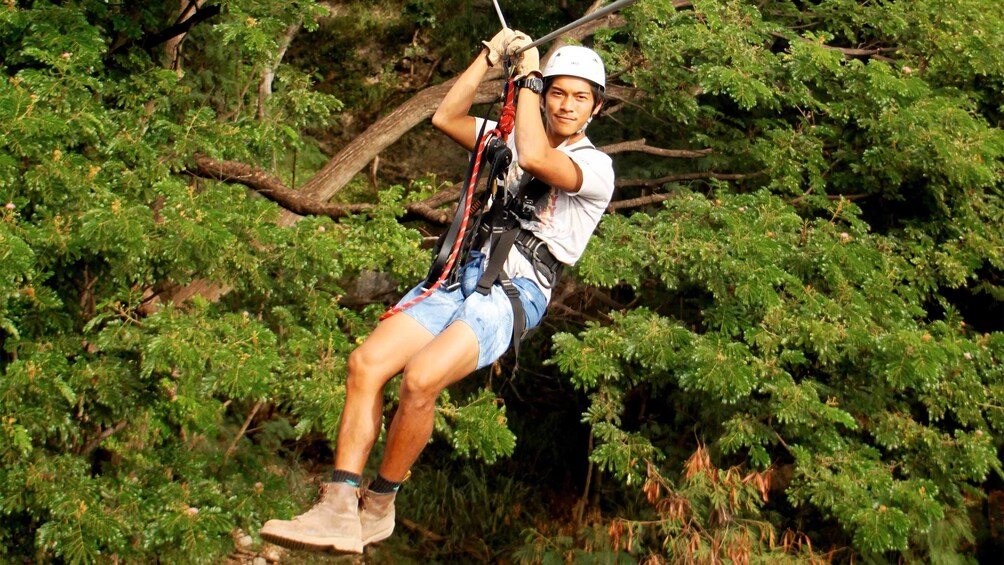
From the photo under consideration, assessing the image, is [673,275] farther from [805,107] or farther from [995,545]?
[995,545]

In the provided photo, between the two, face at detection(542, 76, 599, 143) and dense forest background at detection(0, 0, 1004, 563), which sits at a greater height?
face at detection(542, 76, 599, 143)

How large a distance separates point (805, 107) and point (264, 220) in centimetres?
361

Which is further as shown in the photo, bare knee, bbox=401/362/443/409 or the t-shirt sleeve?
the t-shirt sleeve

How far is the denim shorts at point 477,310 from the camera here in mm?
3574

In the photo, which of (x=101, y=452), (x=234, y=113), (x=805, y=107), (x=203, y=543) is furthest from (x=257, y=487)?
(x=805, y=107)

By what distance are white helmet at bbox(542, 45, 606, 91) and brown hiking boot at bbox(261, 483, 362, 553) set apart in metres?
1.53

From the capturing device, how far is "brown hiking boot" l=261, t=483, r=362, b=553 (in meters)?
3.33

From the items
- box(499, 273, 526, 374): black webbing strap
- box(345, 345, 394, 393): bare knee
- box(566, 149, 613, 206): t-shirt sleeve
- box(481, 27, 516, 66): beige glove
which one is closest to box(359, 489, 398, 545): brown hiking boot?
box(345, 345, 394, 393): bare knee

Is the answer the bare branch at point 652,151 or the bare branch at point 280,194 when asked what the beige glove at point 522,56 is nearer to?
the bare branch at point 280,194

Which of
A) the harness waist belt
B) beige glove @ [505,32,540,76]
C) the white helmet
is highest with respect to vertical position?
beige glove @ [505,32,540,76]

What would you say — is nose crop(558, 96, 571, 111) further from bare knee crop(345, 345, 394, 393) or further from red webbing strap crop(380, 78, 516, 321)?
bare knee crop(345, 345, 394, 393)

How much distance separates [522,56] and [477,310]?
0.84m

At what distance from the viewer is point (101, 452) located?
23.1ft

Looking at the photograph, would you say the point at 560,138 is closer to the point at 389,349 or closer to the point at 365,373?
the point at 389,349
